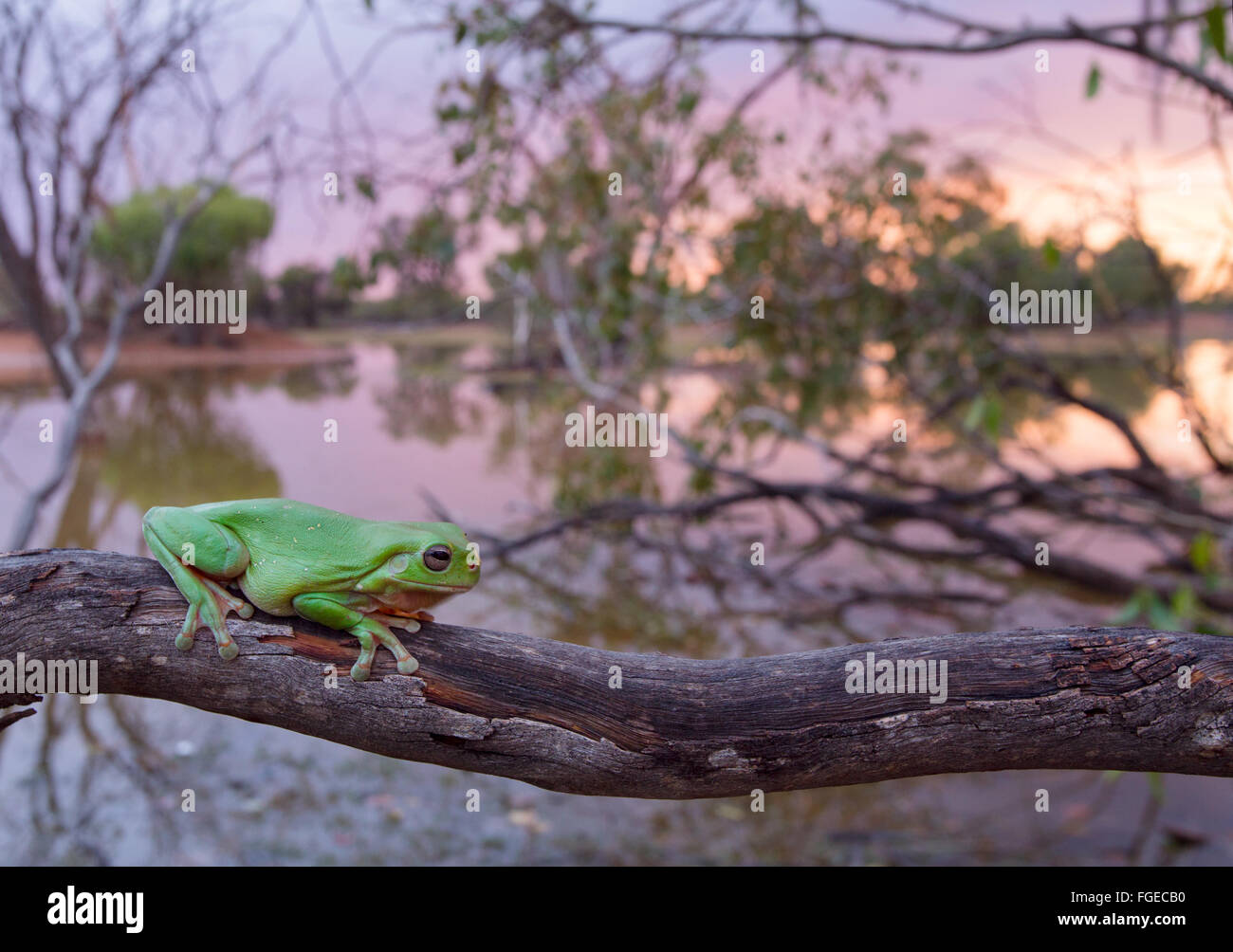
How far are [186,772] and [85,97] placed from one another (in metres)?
3.98

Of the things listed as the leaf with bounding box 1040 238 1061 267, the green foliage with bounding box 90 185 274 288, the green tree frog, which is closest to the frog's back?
the green tree frog

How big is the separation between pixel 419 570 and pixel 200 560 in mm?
337

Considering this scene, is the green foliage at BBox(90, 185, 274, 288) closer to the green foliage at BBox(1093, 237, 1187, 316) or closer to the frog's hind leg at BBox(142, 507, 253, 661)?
the frog's hind leg at BBox(142, 507, 253, 661)

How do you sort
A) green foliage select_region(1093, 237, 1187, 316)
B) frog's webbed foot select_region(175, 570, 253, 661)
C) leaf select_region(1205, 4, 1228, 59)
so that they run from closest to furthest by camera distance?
frog's webbed foot select_region(175, 570, 253, 661)
leaf select_region(1205, 4, 1228, 59)
green foliage select_region(1093, 237, 1187, 316)

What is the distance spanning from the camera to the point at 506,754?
4.44 ft

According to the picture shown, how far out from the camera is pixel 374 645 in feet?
4.48

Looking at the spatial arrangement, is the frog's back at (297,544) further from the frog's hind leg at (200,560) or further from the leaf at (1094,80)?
the leaf at (1094,80)

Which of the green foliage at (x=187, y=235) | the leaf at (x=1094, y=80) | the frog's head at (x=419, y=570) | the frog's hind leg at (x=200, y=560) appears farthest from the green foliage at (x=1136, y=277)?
the green foliage at (x=187, y=235)

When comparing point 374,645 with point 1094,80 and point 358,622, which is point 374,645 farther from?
point 1094,80

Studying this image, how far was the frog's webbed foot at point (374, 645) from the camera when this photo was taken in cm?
134

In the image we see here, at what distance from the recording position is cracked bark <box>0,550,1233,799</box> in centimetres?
135

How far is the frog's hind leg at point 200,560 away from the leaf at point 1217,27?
299 cm

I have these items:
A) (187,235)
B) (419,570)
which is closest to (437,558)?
(419,570)
